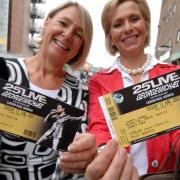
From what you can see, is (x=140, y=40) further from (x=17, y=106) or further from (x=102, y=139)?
(x=17, y=106)

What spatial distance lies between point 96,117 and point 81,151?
67cm

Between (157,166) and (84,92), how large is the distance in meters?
0.55

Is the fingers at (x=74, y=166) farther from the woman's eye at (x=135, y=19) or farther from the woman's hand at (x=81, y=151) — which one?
the woman's eye at (x=135, y=19)

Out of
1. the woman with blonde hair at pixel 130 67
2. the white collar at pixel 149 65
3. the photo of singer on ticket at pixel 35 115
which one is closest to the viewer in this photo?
the photo of singer on ticket at pixel 35 115

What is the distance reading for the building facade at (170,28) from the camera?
25.3 m

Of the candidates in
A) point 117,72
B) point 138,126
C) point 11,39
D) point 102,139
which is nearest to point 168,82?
point 138,126

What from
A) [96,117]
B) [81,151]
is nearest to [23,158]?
[96,117]

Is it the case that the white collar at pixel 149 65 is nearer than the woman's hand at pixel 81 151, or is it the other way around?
the woman's hand at pixel 81 151

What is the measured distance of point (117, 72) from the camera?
75.7 inches

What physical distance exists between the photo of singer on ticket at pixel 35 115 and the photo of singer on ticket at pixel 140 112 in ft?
0.48

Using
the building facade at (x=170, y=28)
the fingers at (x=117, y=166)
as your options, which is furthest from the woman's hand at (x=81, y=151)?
the building facade at (x=170, y=28)

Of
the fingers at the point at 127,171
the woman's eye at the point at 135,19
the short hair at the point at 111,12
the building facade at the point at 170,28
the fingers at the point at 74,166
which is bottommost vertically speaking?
the fingers at the point at 127,171

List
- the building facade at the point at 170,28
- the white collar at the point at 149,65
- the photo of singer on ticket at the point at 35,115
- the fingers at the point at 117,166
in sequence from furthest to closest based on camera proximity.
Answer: the building facade at the point at 170,28, the white collar at the point at 149,65, the photo of singer on ticket at the point at 35,115, the fingers at the point at 117,166

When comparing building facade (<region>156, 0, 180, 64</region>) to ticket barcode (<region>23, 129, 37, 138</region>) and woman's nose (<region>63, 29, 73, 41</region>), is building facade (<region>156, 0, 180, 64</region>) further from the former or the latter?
ticket barcode (<region>23, 129, 37, 138</region>)
